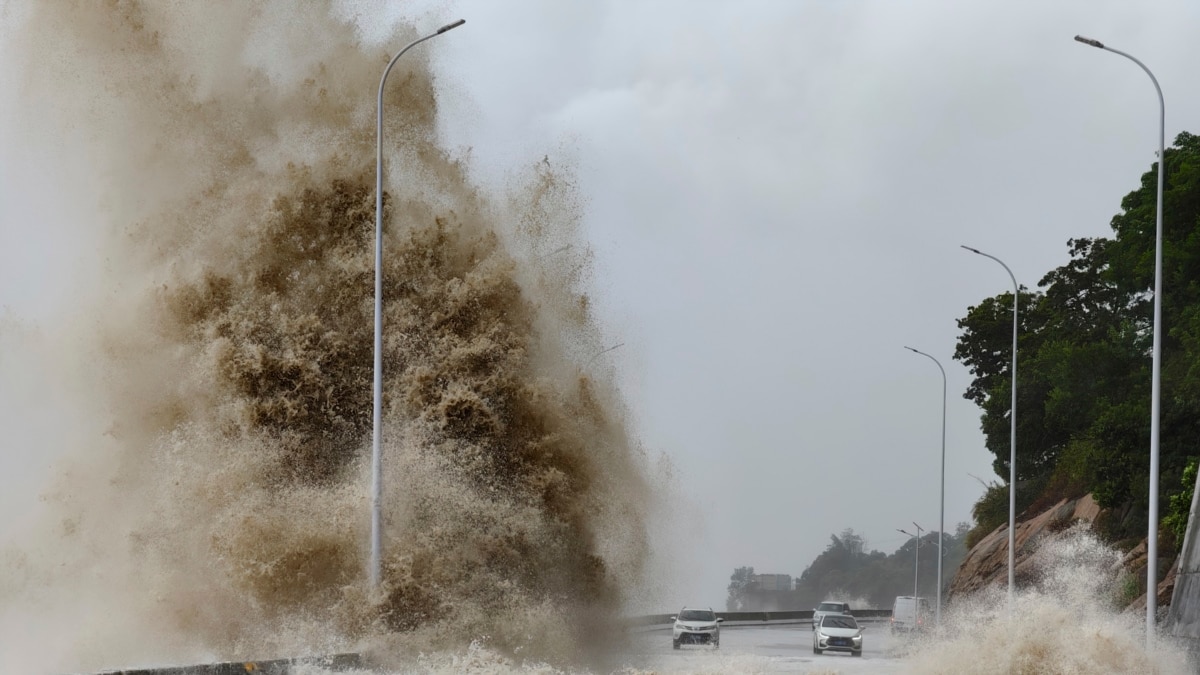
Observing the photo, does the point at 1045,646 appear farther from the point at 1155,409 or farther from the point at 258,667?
→ the point at 258,667

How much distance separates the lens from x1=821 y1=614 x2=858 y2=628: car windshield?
132ft

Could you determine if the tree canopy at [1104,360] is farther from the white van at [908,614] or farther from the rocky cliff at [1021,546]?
the white van at [908,614]

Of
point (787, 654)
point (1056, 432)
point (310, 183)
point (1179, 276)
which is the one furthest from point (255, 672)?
point (1056, 432)

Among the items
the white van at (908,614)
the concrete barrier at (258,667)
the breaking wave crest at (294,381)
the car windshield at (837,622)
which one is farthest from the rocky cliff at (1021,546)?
the concrete barrier at (258,667)

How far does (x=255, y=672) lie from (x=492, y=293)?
32.8 feet

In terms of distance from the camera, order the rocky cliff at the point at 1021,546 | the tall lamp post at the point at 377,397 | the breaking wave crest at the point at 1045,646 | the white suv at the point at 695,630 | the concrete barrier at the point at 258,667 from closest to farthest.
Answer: the concrete barrier at the point at 258,667 < the breaking wave crest at the point at 1045,646 < the tall lamp post at the point at 377,397 < the white suv at the point at 695,630 < the rocky cliff at the point at 1021,546

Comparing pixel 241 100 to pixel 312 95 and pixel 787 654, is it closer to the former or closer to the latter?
pixel 312 95

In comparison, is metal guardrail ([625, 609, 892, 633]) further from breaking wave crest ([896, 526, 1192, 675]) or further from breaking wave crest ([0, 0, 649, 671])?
breaking wave crest ([896, 526, 1192, 675])

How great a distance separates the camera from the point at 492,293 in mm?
25359

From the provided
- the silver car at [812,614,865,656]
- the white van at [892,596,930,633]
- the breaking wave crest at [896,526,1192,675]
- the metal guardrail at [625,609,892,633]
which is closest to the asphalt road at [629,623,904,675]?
the silver car at [812,614,865,656]

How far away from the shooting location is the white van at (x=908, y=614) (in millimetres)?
48406

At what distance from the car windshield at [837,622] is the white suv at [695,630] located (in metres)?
3.01

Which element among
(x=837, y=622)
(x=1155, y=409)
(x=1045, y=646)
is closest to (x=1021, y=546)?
(x=837, y=622)

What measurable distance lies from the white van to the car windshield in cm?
731
